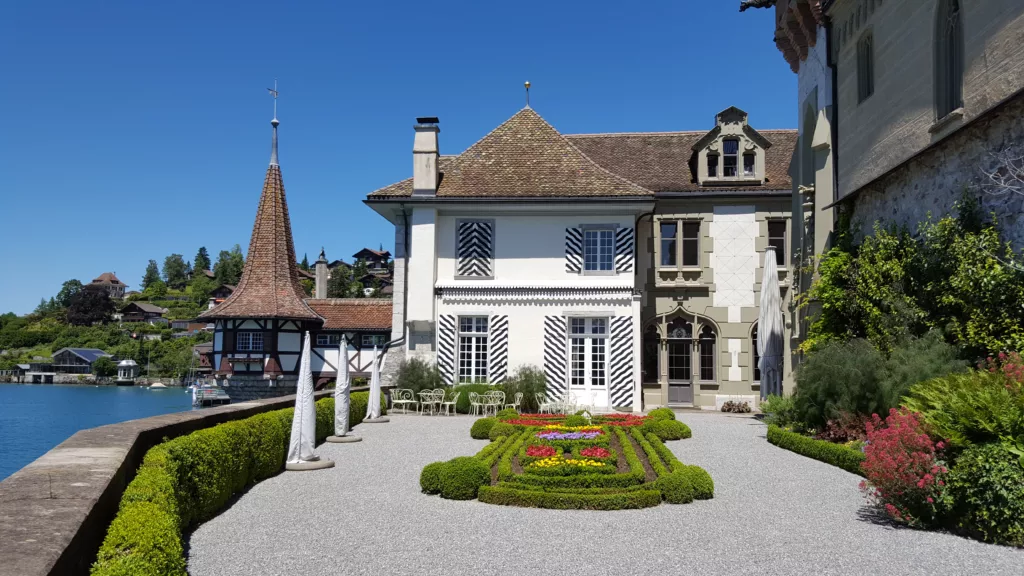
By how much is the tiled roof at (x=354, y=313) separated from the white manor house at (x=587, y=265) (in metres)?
6.13

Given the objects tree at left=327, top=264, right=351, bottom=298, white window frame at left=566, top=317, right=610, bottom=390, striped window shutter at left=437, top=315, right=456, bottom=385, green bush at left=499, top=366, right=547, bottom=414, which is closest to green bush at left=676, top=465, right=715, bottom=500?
green bush at left=499, top=366, right=547, bottom=414

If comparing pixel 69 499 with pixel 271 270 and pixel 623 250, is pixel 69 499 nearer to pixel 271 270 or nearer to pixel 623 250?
pixel 623 250

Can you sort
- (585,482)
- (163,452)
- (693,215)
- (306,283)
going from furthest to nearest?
(306,283)
(693,215)
(585,482)
(163,452)

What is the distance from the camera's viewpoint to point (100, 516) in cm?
505

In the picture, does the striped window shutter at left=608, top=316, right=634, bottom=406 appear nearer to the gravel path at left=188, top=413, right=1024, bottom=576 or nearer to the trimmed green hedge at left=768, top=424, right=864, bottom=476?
the trimmed green hedge at left=768, top=424, right=864, bottom=476

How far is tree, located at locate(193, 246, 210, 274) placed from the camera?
16390 cm

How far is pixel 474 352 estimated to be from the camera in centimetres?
2169

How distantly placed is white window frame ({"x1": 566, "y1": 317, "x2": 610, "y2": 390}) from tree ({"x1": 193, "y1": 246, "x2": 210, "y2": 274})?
509 feet

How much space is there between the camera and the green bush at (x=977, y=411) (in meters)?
7.11

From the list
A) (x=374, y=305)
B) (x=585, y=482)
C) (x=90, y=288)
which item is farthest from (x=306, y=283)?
(x=585, y=482)

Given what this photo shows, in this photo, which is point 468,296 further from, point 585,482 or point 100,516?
point 100,516

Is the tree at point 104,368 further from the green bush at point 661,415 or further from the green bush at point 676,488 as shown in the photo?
the green bush at point 676,488

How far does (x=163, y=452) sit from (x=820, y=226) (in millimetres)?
15085

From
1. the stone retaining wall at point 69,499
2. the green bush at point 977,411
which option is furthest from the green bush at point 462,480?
the green bush at point 977,411
